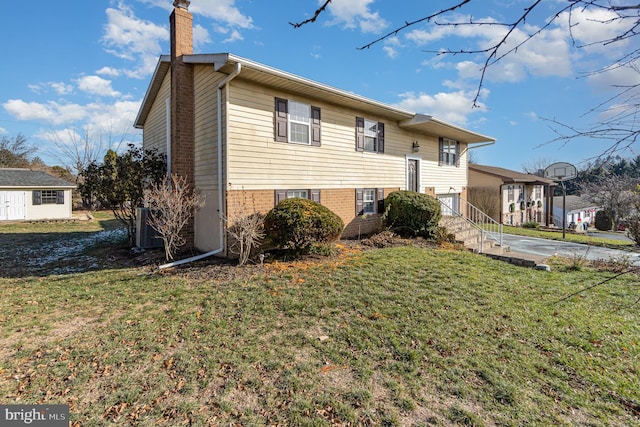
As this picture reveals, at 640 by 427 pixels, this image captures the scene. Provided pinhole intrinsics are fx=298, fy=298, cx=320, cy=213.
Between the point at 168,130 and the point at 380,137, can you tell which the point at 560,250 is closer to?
the point at 380,137

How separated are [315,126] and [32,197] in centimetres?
1904

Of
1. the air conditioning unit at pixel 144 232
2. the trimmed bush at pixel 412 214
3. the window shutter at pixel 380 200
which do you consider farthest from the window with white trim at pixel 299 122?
the air conditioning unit at pixel 144 232

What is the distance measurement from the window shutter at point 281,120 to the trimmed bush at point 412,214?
486 cm

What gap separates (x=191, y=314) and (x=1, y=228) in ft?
55.0

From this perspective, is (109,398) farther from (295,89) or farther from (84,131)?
(84,131)

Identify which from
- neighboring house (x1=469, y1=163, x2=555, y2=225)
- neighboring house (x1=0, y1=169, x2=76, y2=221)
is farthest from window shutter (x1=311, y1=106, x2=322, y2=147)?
neighboring house (x1=469, y1=163, x2=555, y2=225)

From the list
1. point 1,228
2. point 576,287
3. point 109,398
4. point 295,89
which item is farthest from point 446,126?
point 1,228

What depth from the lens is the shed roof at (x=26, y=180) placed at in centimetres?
1741

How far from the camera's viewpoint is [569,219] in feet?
117

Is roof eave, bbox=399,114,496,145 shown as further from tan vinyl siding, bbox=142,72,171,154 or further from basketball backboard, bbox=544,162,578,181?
tan vinyl siding, bbox=142,72,171,154

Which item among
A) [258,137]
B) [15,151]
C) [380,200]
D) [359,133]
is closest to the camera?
[258,137]

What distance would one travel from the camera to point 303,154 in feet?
30.5

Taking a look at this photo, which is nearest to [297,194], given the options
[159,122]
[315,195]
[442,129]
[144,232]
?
[315,195]

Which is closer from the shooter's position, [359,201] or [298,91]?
[298,91]
